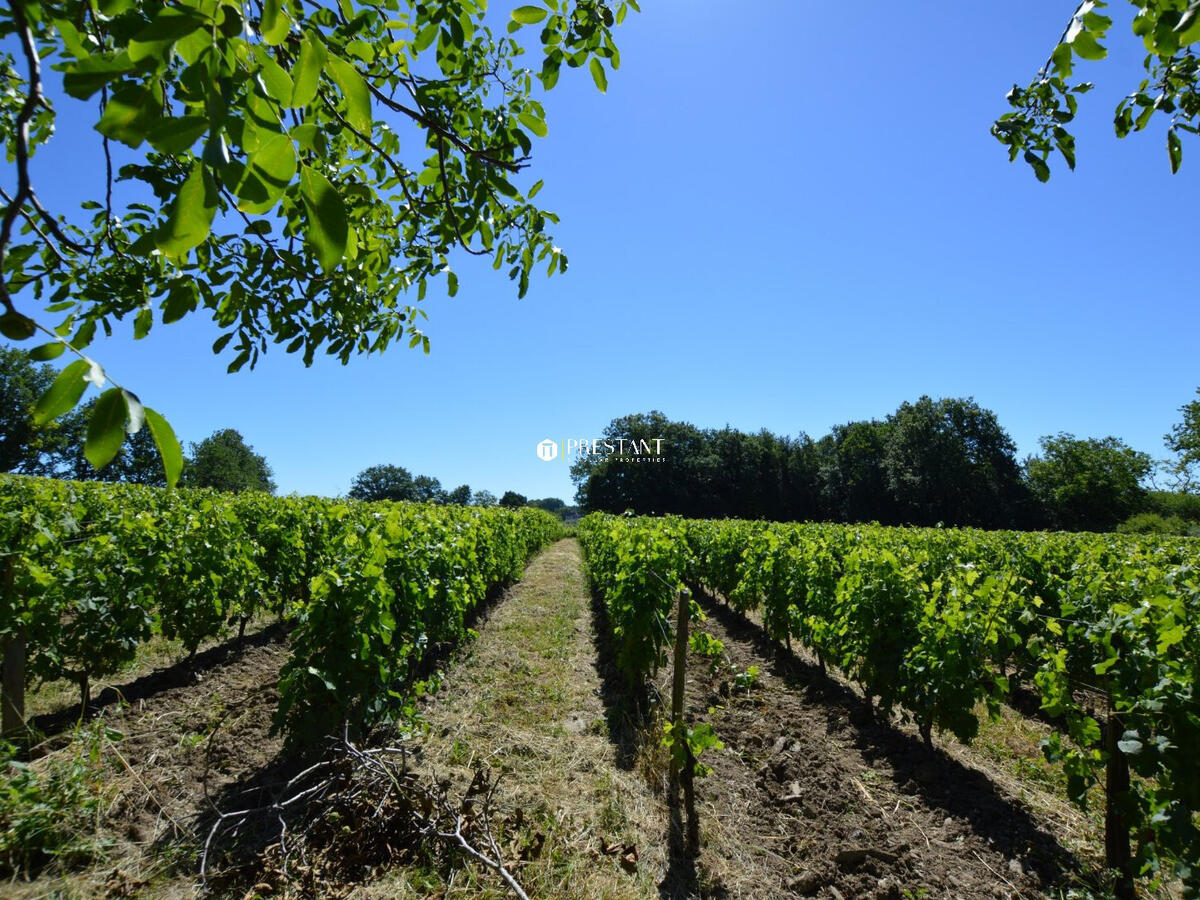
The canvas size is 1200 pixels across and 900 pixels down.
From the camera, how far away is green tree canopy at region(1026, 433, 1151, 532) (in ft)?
149

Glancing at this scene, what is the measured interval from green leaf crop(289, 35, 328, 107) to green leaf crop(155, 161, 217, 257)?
0.56 ft

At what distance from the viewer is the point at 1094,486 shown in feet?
152

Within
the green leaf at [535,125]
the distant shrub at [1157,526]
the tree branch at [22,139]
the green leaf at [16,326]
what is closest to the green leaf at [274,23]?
the tree branch at [22,139]

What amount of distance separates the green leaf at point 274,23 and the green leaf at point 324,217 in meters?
0.16

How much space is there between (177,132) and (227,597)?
7412 millimetres

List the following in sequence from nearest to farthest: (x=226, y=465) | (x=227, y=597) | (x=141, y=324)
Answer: (x=141, y=324) < (x=227, y=597) < (x=226, y=465)

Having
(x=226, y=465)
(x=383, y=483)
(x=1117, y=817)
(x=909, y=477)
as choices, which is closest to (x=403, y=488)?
(x=383, y=483)

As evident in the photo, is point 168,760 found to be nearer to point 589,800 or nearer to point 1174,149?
point 589,800

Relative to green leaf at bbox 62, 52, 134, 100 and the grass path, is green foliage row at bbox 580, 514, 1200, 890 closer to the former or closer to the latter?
the grass path

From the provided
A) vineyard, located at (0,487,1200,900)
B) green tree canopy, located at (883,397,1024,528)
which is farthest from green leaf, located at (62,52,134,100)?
green tree canopy, located at (883,397,1024,528)

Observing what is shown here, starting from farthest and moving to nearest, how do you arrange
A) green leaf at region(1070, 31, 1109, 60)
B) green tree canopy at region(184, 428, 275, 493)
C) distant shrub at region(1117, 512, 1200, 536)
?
green tree canopy at region(184, 428, 275, 493) → distant shrub at region(1117, 512, 1200, 536) → green leaf at region(1070, 31, 1109, 60)

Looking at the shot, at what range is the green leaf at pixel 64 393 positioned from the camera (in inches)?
23.5

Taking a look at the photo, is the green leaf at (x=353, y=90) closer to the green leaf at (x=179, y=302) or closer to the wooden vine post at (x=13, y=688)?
the green leaf at (x=179, y=302)

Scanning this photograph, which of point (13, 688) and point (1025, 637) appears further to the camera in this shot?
point (1025, 637)
